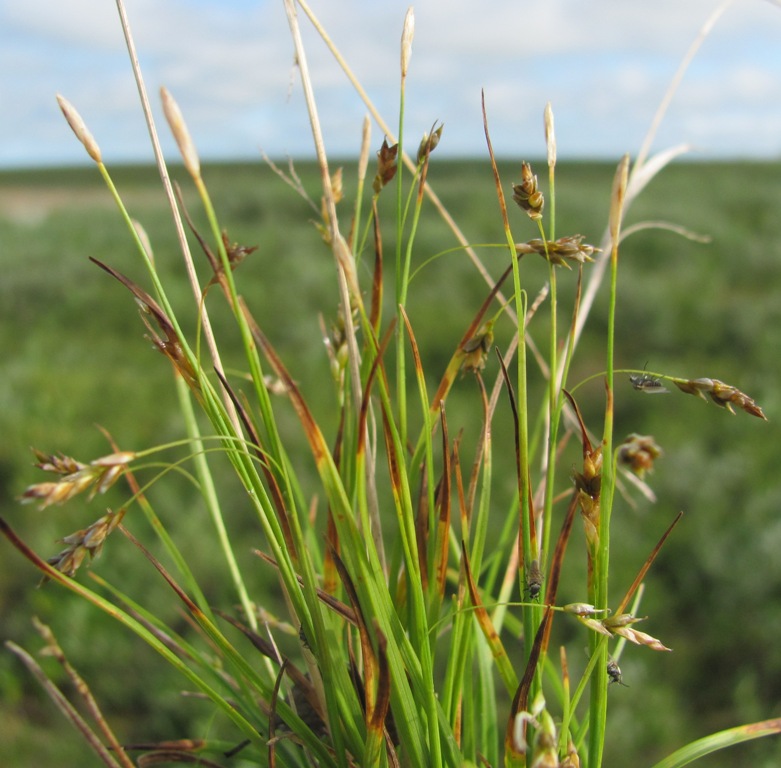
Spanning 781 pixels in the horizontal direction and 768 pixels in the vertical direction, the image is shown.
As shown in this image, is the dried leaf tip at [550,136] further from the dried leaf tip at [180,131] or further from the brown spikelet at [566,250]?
the dried leaf tip at [180,131]

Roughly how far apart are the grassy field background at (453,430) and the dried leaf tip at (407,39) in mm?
256

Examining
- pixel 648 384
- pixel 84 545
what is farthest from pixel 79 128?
pixel 648 384

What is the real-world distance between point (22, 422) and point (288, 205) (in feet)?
31.0

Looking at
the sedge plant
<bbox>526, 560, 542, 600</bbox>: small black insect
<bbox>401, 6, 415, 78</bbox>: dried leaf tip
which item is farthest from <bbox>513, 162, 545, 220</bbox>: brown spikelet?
<bbox>526, 560, 542, 600</bbox>: small black insect

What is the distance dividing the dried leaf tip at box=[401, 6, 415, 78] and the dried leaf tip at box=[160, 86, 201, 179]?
0.20 meters

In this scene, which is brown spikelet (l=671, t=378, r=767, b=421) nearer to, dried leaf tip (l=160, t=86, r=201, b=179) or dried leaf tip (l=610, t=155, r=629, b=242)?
dried leaf tip (l=610, t=155, r=629, b=242)

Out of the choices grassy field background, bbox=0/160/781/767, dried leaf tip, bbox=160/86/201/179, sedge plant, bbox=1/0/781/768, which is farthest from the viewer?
grassy field background, bbox=0/160/781/767

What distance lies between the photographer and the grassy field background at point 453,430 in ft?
9.07

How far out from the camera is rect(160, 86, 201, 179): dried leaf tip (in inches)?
14.0

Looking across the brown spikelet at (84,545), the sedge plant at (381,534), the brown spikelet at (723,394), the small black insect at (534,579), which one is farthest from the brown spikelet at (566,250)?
the brown spikelet at (84,545)

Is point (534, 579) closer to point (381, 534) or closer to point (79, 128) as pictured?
point (381, 534)

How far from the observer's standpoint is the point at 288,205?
13.2m

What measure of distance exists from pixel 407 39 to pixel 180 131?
0.22 meters

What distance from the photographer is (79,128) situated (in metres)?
0.45
